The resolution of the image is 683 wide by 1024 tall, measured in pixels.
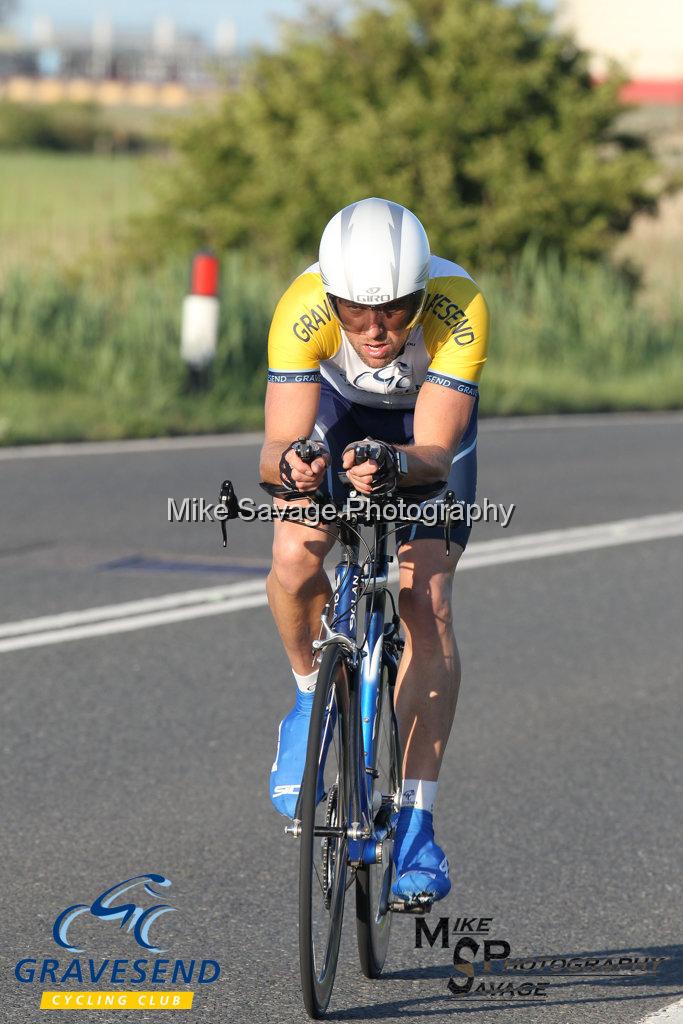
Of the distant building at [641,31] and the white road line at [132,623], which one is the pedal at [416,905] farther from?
the distant building at [641,31]

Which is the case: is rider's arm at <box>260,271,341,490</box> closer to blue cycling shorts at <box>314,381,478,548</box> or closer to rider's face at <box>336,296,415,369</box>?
rider's face at <box>336,296,415,369</box>

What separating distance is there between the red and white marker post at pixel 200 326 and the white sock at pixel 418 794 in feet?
34.7

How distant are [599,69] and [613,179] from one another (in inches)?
2080

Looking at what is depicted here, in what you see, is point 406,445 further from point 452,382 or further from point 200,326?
point 200,326

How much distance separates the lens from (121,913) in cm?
446

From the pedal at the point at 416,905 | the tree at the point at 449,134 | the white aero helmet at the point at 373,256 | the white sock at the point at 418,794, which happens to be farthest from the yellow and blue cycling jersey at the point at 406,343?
the tree at the point at 449,134

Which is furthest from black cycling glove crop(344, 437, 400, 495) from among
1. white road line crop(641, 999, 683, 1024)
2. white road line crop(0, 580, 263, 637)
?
white road line crop(0, 580, 263, 637)

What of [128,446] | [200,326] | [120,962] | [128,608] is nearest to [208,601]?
[128,608]

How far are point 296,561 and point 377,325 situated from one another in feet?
2.16

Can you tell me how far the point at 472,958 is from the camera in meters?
4.30

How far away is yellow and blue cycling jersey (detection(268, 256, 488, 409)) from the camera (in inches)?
167

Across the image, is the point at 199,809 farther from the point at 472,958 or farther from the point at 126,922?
the point at 472,958

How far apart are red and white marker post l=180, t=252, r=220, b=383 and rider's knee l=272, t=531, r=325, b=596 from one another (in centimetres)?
1042

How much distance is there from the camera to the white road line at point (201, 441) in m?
12.3
